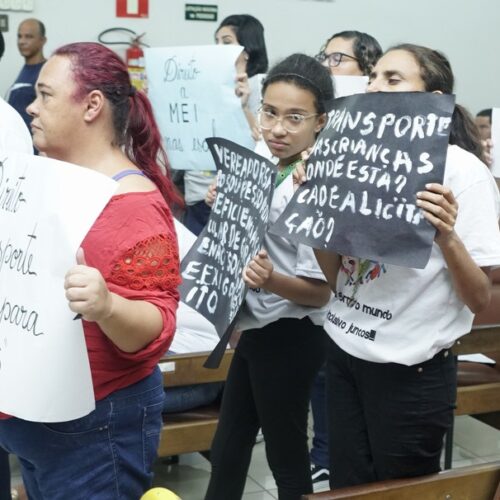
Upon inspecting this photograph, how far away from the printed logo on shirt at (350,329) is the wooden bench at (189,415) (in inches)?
31.0

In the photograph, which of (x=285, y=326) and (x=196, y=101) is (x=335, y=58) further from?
(x=285, y=326)

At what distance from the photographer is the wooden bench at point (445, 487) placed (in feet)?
6.37

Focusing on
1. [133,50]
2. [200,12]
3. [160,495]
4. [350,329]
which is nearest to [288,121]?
[350,329]

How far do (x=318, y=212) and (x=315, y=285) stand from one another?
325 mm

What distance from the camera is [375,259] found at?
6.41 ft

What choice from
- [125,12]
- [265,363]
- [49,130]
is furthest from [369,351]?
[125,12]

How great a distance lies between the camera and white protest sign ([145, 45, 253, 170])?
3.92 m

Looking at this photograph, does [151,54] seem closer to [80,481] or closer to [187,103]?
[187,103]

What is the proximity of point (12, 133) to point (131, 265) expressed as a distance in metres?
1.04

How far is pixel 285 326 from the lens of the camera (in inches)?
97.8

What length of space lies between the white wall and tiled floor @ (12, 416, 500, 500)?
389 cm

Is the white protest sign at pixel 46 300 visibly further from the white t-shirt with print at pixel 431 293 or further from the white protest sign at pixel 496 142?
the white protest sign at pixel 496 142

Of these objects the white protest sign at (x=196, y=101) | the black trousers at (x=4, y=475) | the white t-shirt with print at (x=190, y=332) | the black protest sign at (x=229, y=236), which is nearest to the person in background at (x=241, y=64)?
the white protest sign at (x=196, y=101)

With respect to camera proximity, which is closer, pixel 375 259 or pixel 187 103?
pixel 375 259
